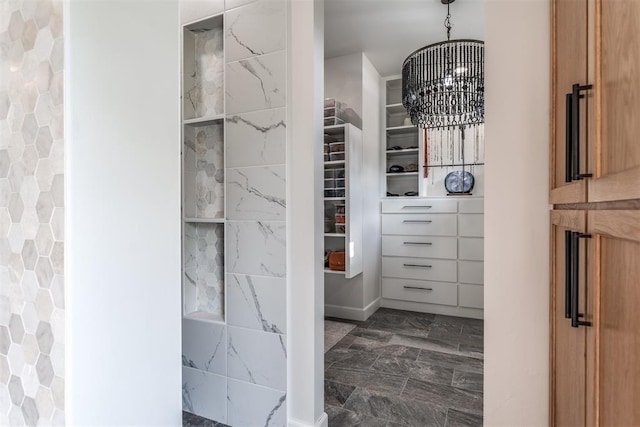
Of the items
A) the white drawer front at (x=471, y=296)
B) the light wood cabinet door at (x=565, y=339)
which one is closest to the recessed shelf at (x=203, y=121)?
the light wood cabinet door at (x=565, y=339)

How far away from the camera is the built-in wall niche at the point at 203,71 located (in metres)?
2.18

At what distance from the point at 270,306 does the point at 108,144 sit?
3.88 ft

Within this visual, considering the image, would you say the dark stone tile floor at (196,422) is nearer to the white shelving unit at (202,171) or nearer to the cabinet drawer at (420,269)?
the white shelving unit at (202,171)

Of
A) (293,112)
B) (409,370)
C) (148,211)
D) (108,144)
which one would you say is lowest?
(409,370)

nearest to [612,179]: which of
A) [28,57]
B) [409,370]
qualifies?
[28,57]

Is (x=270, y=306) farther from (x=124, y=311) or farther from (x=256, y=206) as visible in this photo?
(x=124, y=311)

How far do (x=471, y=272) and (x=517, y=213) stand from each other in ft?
9.37

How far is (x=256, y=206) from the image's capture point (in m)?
1.91

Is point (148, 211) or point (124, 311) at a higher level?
point (148, 211)

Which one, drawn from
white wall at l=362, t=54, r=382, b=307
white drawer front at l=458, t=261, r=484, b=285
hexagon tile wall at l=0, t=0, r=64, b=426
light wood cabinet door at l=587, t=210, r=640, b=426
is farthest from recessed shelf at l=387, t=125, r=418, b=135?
hexagon tile wall at l=0, t=0, r=64, b=426

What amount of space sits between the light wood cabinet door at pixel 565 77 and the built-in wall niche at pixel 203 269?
1733 millimetres

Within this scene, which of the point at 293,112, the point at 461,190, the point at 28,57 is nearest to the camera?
the point at 28,57

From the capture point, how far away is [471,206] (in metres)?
3.83

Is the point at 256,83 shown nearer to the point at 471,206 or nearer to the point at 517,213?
the point at 517,213
